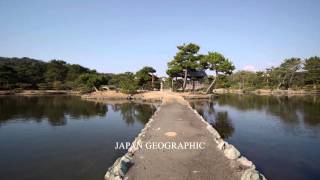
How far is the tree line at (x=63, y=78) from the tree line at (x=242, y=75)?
5.82 metres

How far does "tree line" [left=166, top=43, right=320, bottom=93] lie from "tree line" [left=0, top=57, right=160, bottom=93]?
19.1 feet

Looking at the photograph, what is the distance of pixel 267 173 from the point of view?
338 inches

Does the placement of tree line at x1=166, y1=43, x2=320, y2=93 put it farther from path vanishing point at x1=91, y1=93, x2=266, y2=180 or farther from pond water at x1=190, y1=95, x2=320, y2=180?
path vanishing point at x1=91, y1=93, x2=266, y2=180

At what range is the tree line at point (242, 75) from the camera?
3916cm

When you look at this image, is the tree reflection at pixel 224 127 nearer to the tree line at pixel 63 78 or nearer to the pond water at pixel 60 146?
the pond water at pixel 60 146

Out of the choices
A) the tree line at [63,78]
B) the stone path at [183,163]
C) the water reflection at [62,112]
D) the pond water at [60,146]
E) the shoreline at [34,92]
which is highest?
the tree line at [63,78]

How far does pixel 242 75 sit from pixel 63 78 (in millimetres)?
49626

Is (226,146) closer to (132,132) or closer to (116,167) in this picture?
(116,167)

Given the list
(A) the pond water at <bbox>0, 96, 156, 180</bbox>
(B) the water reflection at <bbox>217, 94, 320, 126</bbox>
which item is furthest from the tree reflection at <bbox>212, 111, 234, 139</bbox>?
(A) the pond water at <bbox>0, 96, 156, 180</bbox>

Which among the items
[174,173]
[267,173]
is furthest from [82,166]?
[267,173]

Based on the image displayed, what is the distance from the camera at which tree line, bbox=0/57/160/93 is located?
45375mm

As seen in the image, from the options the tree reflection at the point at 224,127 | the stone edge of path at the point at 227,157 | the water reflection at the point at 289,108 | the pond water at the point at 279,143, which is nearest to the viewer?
the stone edge of path at the point at 227,157

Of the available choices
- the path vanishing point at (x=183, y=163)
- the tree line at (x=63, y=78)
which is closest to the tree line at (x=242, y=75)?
the tree line at (x=63, y=78)

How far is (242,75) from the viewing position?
74.0 metres
